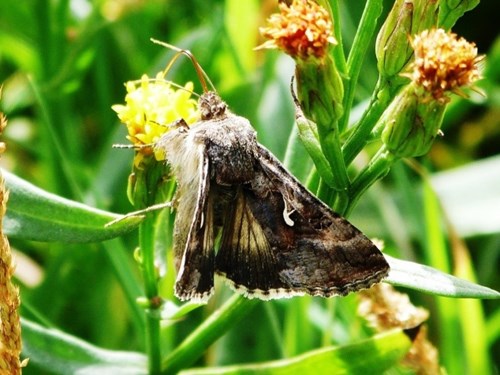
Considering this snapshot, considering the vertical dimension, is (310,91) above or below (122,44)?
below

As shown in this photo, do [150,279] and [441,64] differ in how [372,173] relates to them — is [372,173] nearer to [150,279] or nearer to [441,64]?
[441,64]

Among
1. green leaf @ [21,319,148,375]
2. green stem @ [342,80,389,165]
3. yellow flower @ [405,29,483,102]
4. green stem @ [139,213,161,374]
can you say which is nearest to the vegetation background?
green leaf @ [21,319,148,375]

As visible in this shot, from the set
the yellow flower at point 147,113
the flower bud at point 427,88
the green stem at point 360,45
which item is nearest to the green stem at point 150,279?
the yellow flower at point 147,113

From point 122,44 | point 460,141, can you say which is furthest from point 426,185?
point 122,44

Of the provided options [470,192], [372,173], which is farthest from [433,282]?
[470,192]

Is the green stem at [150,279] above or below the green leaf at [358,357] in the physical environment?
above

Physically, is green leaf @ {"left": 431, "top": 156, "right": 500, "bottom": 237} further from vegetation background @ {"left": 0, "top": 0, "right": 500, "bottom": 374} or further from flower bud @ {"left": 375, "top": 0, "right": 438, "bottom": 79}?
flower bud @ {"left": 375, "top": 0, "right": 438, "bottom": 79}

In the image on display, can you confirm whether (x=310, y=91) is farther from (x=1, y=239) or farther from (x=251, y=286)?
(x=1, y=239)

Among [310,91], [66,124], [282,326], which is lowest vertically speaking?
[282,326]

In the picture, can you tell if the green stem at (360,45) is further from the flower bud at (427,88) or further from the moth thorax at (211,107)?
the moth thorax at (211,107)
